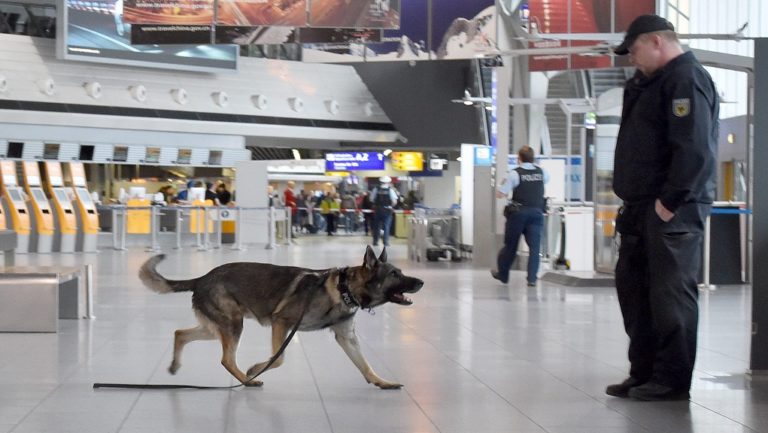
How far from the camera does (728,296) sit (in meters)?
13.5

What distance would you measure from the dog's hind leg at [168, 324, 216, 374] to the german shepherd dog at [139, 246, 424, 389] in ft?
0.08

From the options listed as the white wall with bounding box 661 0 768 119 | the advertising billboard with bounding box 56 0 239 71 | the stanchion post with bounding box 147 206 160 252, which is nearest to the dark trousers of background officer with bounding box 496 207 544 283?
the white wall with bounding box 661 0 768 119

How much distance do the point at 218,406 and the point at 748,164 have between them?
354cm

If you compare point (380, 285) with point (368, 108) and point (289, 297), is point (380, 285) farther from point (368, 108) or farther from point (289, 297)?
point (368, 108)

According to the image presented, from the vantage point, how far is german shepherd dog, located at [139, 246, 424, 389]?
20.5ft

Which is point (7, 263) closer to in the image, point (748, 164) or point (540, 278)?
point (540, 278)

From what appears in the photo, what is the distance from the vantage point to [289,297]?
634 cm

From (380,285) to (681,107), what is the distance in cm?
170

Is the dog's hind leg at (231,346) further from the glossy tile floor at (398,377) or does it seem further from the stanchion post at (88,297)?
the stanchion post at (88,297)

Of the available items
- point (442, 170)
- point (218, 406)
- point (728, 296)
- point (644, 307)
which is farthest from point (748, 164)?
point (442, 170)

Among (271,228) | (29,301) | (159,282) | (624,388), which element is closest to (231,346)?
(159,282)

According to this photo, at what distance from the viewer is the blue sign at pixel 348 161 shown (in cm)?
4578

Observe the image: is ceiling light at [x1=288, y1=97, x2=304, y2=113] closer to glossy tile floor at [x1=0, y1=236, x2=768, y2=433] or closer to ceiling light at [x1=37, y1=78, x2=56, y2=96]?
ceiling light at [x1=37, y1=78, x2=56, y2=96]

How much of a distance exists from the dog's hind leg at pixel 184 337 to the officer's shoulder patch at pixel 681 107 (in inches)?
104
